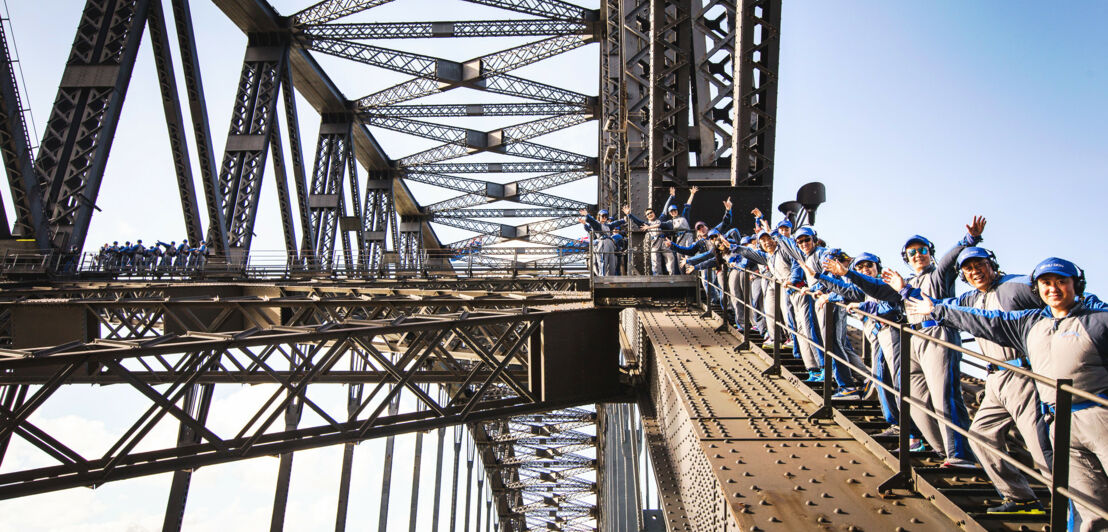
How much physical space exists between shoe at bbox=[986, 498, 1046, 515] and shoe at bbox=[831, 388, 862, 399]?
2076 millimetres

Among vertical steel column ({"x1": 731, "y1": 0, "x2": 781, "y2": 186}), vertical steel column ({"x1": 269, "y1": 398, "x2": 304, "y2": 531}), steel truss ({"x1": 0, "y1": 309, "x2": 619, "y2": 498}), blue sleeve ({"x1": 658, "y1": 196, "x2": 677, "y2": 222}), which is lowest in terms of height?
vertical steel column ({"x1": 269, "y1": 398, "x2": 304, "y2": 531})

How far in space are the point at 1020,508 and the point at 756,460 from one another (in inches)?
48.0

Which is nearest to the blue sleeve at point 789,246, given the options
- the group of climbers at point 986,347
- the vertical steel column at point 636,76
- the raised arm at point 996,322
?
the group of climbers at point 986,347

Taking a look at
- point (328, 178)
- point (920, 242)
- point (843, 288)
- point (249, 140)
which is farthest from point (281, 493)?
point (328, 178)

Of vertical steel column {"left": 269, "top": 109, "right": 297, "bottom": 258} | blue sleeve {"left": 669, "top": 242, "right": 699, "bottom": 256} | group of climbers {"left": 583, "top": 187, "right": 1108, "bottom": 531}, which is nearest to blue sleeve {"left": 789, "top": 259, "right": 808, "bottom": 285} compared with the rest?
group of climbers {"left": 583, "top": 187, "right": 1108, "bottom": 531}

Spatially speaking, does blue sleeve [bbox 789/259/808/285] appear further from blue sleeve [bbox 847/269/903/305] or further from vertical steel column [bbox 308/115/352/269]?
vertical steel column [bbox 308/115/352/269]

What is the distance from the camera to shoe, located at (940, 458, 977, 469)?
12.9 ft

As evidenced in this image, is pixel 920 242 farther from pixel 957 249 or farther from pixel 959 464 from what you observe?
pixel 959 464

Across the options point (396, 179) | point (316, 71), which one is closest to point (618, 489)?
point (316, 71)

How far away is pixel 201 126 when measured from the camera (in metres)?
22.1

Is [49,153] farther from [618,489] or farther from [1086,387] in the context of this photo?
[1086,387]

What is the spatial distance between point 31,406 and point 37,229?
527 inches

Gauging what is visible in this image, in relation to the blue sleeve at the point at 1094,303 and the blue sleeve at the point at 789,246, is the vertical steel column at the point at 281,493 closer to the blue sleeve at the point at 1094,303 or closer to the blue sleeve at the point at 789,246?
the blue sleeve at the point at 789,246

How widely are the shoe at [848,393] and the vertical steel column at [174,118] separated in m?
20.6
